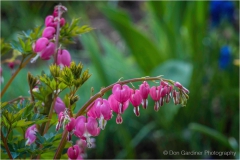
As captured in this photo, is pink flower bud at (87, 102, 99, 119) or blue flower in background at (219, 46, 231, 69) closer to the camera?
pink flower bud at (87, 102, 99, 119)

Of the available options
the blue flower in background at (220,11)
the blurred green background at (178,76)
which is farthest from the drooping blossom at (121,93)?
the blue flower in background at (220,11)

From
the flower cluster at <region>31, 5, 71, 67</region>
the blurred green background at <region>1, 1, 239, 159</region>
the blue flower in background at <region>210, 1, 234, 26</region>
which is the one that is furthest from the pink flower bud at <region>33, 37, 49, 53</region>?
the blue flower in background at <region>210, 1, 234, 26</region>

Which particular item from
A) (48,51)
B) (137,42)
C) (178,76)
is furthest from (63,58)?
(137,42)

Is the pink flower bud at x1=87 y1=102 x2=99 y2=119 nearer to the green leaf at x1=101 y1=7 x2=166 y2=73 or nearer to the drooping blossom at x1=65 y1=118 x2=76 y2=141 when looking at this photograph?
the drooping blossom at x1=65 y1=118 x2=76 y2=141

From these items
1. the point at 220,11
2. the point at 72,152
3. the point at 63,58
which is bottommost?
the point at 72,152

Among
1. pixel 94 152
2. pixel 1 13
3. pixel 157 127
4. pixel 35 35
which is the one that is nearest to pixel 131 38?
pixel 157 127

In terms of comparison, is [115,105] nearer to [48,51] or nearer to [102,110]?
[102,110]
